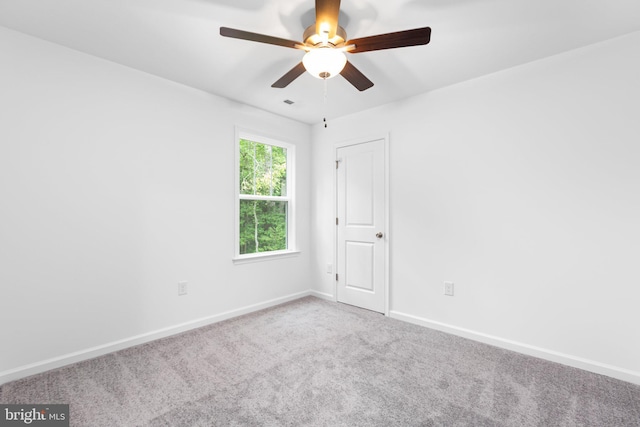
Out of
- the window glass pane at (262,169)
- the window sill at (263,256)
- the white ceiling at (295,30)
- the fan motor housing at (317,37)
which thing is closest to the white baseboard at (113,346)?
the window sill at (263,256)

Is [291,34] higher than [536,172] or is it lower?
higher

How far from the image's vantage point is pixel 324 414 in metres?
1.71

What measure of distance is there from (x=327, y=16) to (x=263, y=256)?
8.63 feet

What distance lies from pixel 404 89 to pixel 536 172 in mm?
1422

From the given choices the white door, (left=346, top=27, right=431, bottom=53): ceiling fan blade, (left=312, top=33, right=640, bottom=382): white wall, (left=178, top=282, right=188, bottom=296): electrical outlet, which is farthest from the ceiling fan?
(left=178, top=282, right=188, bottom=296): electrical outlet

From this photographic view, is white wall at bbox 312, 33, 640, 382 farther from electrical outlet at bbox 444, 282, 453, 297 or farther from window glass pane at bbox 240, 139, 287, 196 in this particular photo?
window glass pane at bbox 240, 139, 287, 196

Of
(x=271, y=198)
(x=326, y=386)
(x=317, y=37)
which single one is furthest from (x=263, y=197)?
(x=326, y=386)

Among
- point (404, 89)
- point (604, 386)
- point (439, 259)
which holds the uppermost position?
point (404, 89)

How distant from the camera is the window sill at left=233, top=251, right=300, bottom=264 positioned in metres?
3.35

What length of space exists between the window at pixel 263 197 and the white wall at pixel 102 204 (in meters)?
0.24

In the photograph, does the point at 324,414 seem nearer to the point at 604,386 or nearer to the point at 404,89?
the point at 604,386

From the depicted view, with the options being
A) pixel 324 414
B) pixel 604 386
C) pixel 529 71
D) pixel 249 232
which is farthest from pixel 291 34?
pixel 604 386

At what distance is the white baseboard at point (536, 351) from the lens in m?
2.08

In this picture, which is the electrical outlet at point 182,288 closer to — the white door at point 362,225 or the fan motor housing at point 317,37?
the white door at point 362,225
